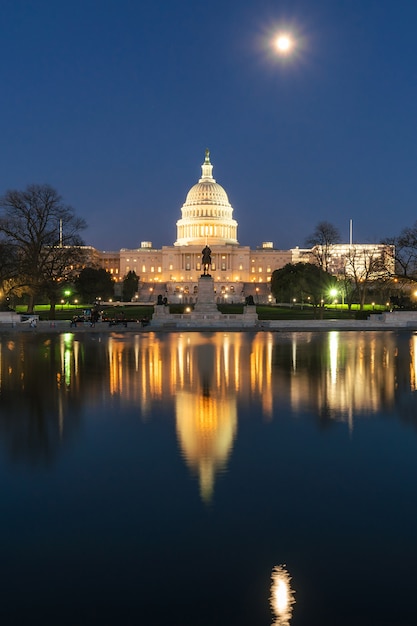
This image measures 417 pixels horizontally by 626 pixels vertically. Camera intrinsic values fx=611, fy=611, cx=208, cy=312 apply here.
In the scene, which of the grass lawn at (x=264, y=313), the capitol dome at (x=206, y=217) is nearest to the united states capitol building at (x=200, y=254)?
the capitol dome at (x=206, y=217)

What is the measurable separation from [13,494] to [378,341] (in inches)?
1016

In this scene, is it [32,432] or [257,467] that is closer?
[257,467]

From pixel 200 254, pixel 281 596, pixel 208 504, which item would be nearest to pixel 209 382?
pixel 208 504

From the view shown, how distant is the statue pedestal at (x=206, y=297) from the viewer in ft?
168

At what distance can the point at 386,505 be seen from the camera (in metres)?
7.20

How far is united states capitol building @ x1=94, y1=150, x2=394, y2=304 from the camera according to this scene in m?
143

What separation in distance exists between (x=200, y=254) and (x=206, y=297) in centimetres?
9041

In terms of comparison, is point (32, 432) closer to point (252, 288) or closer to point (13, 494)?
point (13, 494)

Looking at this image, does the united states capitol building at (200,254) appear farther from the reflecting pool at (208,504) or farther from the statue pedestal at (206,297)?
the reflecting pool at (208,504)

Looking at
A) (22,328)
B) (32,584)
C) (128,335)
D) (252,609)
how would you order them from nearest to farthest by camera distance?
(252,609) < (32,584) < (128,335) < (22,328)

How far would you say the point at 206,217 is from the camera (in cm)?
14912

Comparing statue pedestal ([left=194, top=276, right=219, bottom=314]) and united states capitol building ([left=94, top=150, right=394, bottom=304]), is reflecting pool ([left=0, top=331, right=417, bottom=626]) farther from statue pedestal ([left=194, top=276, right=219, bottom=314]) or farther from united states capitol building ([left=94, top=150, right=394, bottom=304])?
united states capitol building ([left=94, top=150, right=394, bottom=304])

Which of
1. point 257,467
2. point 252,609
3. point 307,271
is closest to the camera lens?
point 252,609

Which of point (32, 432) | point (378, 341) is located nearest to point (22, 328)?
point (378, 341)
